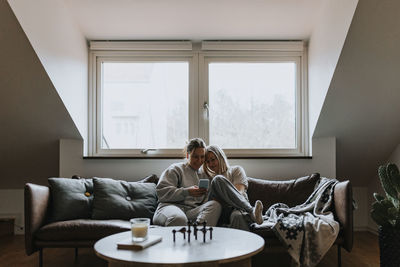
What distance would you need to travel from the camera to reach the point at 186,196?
358cm

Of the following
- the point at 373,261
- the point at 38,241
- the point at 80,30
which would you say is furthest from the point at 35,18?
the point at 373,261

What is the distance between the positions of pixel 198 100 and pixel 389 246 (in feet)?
7.30

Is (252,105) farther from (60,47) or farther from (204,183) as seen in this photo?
(60,47)

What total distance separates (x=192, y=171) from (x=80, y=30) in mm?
1746

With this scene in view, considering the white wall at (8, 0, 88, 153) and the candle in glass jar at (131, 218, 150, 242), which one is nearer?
the candle in glass jar at (131, 218, 150, 242)

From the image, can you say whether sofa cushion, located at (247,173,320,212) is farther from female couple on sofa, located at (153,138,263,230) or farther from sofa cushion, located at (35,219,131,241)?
sofa cushion, located at (35,219,131,241)

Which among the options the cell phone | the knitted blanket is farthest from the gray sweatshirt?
the knitted blanket

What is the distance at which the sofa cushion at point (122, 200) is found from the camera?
140 inches

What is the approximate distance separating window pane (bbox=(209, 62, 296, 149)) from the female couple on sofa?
0.79m

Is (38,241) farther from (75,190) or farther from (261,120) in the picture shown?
(261,120)

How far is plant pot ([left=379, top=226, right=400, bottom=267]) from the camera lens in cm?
299

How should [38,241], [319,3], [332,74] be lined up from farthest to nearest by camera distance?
[319,3]
[332,74]
[38,241]

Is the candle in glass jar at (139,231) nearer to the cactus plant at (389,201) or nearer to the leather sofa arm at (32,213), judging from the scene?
the leather sofa arm at (32,213)

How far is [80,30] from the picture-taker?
4363 millimetres
